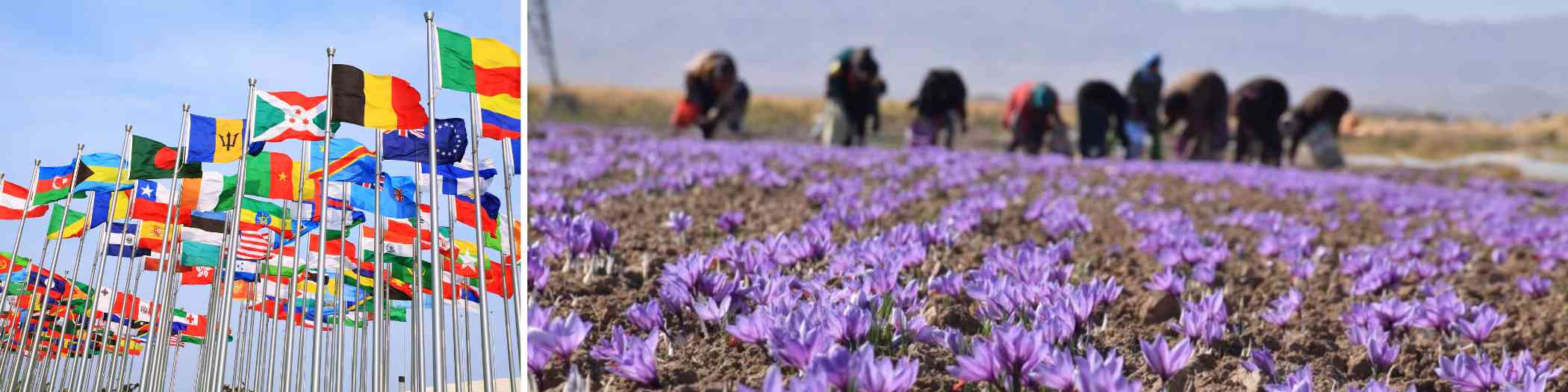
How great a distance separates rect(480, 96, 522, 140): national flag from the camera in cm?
861

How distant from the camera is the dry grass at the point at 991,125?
46.4 metres

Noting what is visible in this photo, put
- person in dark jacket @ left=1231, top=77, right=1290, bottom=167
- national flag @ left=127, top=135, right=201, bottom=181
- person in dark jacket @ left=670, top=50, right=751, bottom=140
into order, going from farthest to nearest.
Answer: person in dark jacket @ left=1231, top=77, right=1290, bottom=167 < person in dark jacket @ left=670, top=50, right=751, bottom=140 < national flag @ left=127, top=135, right=201, bottom=181

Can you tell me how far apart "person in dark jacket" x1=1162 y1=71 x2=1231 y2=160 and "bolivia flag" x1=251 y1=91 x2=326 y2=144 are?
1796 centimetres

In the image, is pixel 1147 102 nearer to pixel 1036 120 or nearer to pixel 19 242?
pixel 1036 120

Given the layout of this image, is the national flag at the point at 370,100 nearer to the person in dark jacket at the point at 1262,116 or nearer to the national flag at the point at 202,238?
the national flag at the point at 202,238

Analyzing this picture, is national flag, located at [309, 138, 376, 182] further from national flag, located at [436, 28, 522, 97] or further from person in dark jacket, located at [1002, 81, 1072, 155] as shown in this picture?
person in dark jacket, located at [1002, 81, 1072, 155]

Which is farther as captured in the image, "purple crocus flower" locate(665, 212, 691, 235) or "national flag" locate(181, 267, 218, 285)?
"national flag" locate(181, 267, 218, 285)

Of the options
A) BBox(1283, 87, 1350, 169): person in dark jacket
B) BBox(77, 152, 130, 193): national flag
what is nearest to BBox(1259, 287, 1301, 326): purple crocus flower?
BBox(77, 152, 130, 193): national flag

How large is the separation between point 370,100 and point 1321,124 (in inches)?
910

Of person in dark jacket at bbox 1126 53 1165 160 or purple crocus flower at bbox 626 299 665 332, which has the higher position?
person in dark jacket at bbox 1126 53 1165 160

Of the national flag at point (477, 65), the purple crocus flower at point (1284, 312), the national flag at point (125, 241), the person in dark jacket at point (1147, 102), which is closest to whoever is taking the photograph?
the purple crocus flower at point (1284, 312)

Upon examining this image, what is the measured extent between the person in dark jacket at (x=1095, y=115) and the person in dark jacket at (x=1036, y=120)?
0.56m

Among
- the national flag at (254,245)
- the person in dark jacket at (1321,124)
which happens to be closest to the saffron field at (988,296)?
the national flag at (254,245)

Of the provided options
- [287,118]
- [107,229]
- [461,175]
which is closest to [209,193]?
[107,229]
